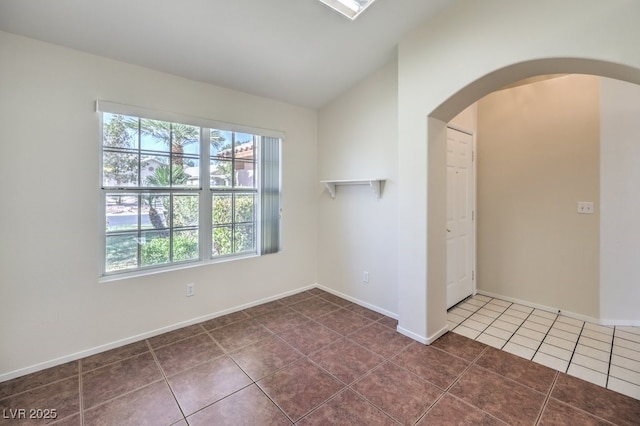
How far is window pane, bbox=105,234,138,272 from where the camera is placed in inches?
99.0

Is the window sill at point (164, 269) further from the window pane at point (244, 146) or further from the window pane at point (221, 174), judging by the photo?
the window pane at point (244, 146)

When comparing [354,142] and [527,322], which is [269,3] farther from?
[527,322]

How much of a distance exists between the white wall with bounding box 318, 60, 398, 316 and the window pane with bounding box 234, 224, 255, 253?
1.00 m

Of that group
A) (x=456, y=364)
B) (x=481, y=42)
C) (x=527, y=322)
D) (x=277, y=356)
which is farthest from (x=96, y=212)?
(x=527, y=322)

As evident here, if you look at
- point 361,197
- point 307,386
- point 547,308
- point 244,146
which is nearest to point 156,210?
point 244,146

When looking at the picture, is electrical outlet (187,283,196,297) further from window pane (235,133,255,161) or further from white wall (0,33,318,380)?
window pane (235,133,255,161)

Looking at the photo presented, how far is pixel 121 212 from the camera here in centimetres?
256

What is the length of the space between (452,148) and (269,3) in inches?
92.9

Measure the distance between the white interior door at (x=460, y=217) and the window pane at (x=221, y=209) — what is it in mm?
2505

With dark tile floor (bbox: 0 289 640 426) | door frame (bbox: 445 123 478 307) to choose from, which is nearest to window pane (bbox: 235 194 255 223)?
dark tile floor (bbox: 0 289 640 426)

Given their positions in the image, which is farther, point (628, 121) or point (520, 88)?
point (520, 88)

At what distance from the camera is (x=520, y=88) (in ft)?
11.0

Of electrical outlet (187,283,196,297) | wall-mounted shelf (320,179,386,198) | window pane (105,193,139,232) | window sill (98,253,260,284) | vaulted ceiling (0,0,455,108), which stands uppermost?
vaulted ceiling (0,0,455,108)

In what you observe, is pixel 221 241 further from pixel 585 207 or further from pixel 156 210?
pixel 585 207
